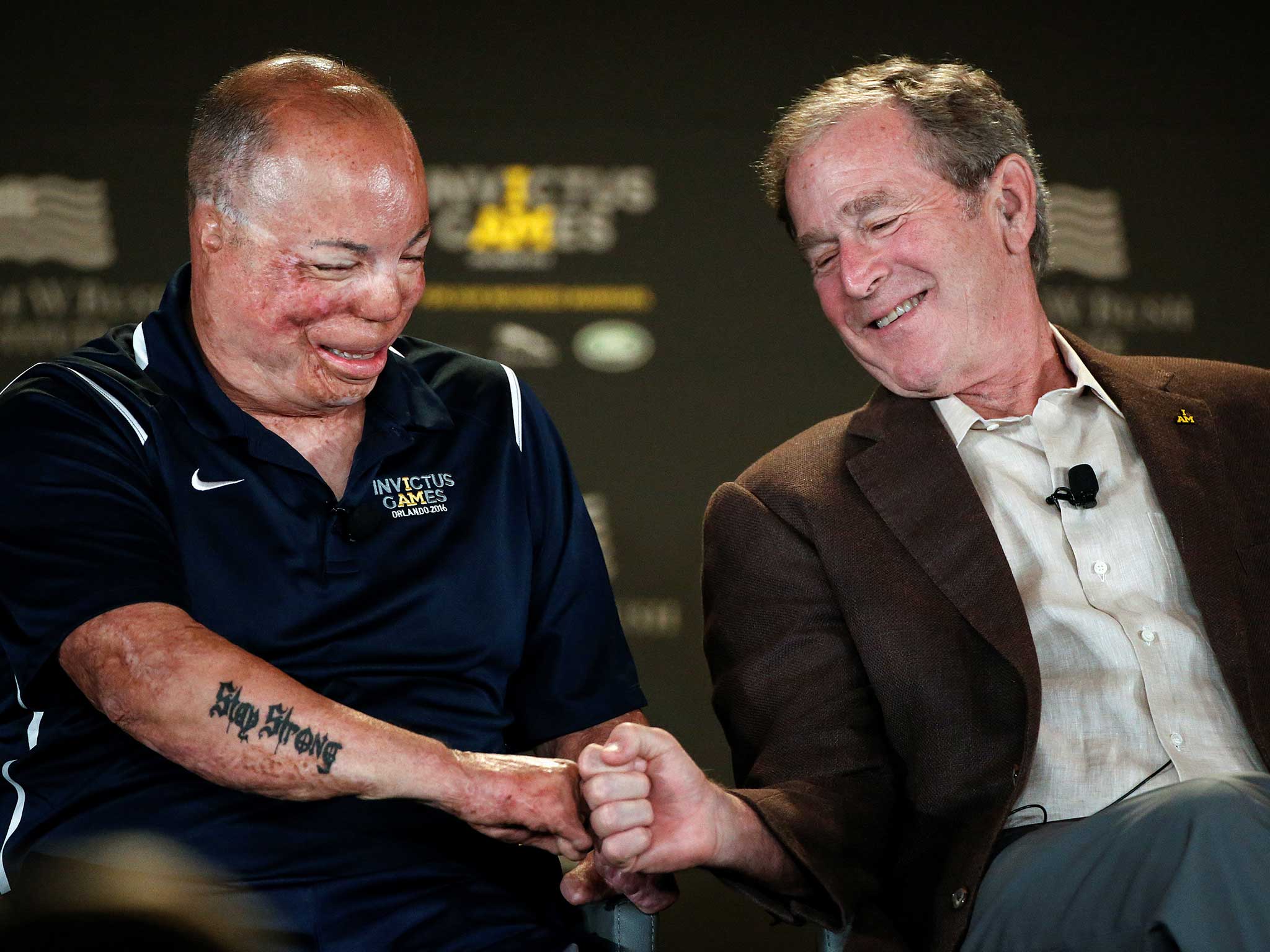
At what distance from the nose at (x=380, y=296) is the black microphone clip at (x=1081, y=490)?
950mm

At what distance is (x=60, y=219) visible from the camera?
4.10 meters

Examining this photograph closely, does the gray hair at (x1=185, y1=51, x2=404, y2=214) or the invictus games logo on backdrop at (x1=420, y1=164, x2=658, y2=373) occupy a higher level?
the gray hair at (x1=185, y1=51, x2=404, y2=214)

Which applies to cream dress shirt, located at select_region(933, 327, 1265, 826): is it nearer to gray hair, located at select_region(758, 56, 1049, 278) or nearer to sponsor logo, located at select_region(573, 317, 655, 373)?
gray hair, located at select_region(758, 56, 1049, 278)

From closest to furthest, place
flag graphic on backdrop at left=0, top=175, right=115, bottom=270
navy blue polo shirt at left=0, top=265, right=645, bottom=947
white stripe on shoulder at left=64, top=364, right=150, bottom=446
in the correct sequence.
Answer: navy blue polo shirt at left=0, top=265, right=645, bottom=947
white stripe on shoulder at left=64, top=364, right=150, bottom=446
flag graphic on backdrop at left=0, top=175, right=115, bottom=270

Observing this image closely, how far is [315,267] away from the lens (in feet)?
5.95

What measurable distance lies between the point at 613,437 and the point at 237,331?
7.51ft

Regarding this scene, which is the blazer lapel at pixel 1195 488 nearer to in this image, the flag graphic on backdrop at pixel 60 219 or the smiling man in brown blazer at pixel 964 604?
the smiling man in brown blazer at pixel 964 604

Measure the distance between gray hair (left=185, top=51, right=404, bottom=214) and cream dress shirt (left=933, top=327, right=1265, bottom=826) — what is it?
3.23ft

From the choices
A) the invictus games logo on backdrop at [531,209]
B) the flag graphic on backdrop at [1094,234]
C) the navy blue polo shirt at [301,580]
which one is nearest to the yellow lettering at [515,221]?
the invictus games logo on backdrop at [531,209]

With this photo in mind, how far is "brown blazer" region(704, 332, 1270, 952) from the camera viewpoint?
1.89 m

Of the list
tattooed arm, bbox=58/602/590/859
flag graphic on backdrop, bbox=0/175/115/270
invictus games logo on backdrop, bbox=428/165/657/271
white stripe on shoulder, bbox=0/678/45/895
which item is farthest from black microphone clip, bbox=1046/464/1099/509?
flag graphic on backdrop, bbox=0/175/115/270

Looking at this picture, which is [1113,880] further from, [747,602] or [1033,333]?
[1033,333]

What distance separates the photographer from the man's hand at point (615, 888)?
1801 mm

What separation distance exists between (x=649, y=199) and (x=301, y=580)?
2.55 m
